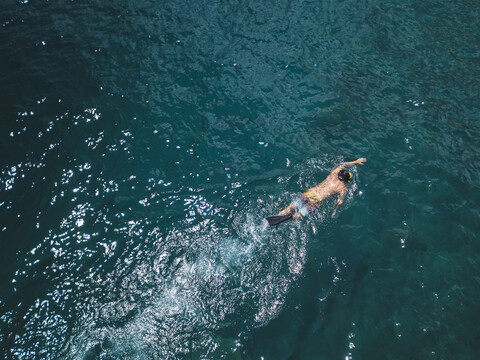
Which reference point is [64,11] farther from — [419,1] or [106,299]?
[419,1]

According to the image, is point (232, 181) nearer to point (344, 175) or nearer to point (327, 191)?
point (327, 191)

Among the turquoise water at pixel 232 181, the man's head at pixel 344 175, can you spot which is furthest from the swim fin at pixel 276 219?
the man's head at pixel 344 175

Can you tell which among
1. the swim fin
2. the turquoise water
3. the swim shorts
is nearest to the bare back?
the swim shorts

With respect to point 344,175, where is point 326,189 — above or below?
below

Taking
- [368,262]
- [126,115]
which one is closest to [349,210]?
[368,262]

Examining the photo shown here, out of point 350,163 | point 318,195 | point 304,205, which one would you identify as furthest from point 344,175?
point 304,205

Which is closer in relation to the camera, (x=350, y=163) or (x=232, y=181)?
(x=232, y=181)
